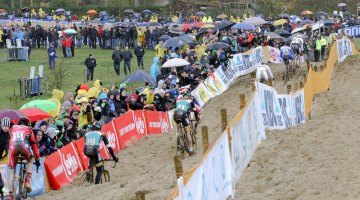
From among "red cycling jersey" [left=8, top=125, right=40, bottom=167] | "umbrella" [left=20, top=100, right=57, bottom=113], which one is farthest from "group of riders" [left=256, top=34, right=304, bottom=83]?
"red cycling jersey" [left=8, top=125, right=40, bottom=167]

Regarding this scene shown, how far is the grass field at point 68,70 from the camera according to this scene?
33.1 metres

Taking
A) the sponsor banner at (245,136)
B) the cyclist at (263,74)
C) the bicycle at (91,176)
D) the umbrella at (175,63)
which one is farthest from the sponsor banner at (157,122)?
the sponsor banner at (245,136)

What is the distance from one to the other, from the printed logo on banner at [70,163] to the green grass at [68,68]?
30.4 ft

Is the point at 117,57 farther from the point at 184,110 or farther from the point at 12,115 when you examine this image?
the point at 12,115

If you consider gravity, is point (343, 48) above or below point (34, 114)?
below

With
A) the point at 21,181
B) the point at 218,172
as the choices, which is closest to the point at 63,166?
the point at 21,181

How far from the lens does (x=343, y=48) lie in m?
39.0

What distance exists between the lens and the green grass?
33.2 meters

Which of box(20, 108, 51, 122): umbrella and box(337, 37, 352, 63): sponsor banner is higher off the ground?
box(20, 108, 51, 122): umbrella

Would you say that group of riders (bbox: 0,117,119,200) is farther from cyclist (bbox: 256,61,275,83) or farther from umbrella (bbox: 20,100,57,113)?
cyclist (bbox: 256,61,275,83)

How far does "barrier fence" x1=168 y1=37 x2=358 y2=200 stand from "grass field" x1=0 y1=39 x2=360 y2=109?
10161 millimetres

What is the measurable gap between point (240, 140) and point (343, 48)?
26241mm

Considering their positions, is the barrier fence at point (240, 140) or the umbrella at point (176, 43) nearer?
the barrier fence at point (240, 140)

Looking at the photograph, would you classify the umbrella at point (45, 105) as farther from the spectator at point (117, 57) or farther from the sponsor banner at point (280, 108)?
the spectator at point (117, 57)
